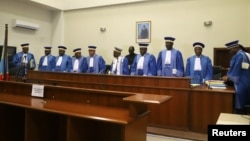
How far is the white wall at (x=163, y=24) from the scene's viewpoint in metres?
5.73

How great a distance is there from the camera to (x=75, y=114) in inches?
82.1

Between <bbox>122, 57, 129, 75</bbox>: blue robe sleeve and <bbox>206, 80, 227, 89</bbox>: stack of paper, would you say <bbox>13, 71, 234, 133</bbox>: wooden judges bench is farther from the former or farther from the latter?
<bbox>122, 57, 129, 75</bbox>: blue robe sleeve

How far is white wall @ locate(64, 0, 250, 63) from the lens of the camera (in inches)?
226

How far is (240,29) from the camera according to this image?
5.61 metres

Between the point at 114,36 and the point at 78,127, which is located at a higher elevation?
the point at 114,36

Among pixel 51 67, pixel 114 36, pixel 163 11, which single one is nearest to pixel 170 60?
pixel 163 11

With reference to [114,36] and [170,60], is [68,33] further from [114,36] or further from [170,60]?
[170,60]

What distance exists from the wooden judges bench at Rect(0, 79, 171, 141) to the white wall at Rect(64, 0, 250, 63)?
4.32 metres

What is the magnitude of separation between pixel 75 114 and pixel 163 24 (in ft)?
16.8

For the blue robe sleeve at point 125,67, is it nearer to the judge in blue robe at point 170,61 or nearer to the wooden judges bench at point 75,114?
the judge in blue robe at point 170,61

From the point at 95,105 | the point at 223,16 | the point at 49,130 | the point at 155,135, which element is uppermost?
the point at 223,16

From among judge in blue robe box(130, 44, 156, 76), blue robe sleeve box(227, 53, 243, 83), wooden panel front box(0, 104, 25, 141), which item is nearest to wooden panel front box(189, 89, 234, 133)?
blue robe sleeve box(227, 53, 243, 83)

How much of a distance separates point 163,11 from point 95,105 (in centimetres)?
486

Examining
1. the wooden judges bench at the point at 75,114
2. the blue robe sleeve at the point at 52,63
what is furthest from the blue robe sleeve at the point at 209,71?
the blue robe sleeve at the point at 52,63
